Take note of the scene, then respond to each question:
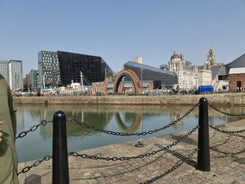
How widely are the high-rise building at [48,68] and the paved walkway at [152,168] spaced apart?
11727cm

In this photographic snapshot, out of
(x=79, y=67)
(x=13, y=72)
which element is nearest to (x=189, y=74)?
(x=79, y=67)

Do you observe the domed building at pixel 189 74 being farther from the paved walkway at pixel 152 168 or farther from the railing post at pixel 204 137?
the railing post at pixel 204 137

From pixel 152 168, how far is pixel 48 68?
4886 inches

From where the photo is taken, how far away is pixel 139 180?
13.8ft

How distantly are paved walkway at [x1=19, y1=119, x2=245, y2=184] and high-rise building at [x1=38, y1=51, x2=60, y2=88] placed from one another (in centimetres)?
11727

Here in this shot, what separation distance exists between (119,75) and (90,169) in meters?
46.0

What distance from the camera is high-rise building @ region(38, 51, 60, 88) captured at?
116 metres

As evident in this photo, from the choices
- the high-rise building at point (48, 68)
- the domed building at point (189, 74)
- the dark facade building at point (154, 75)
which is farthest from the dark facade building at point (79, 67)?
the domed building at point (189, 74)

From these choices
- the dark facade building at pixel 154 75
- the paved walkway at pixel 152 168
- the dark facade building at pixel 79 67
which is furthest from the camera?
the dark facade building at pixel 79 67

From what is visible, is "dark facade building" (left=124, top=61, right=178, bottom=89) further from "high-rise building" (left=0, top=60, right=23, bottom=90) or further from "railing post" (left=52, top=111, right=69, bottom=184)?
"railing post" (left=52, top=111, right=69, bottom=184)

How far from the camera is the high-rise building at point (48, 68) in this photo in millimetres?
116312

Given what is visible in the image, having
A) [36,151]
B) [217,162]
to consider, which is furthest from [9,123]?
[36,151]

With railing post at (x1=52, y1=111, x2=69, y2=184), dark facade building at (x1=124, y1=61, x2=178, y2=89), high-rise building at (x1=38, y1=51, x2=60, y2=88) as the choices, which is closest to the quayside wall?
railing post at (x1=52, y1=111, x2=69, y2=184)

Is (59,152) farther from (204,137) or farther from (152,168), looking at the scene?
(204,137)
